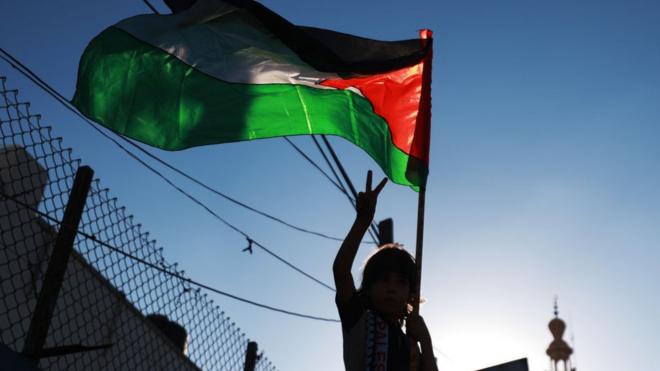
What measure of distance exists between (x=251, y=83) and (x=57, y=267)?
1682 millimetres

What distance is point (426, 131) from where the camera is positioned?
479cm

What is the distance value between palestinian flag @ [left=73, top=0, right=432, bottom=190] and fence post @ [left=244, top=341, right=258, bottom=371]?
6.81 ft

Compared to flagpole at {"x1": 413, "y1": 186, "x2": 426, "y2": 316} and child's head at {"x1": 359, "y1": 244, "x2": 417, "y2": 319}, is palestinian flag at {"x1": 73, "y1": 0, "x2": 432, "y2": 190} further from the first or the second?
child's head at {"x1": 359, "y1": 244, "x2": 417, "y2": 319}

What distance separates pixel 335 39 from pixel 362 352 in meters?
2.51

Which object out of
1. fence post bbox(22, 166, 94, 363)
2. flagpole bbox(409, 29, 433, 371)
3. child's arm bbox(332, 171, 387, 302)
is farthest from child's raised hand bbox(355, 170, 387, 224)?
fence post bbox(22, 166, 94, 363)

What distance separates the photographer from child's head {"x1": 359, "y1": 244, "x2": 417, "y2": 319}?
3.36m

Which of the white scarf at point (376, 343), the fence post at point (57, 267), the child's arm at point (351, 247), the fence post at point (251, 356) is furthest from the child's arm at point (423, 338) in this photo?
the fence post at point (251, 356)

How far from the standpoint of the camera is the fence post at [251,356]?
232 inches

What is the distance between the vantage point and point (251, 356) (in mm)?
5914

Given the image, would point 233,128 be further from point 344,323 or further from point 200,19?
point 344,323

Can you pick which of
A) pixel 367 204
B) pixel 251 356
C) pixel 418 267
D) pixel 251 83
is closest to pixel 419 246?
pixel 418 267

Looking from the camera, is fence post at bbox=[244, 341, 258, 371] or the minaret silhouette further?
the minaret silhouette

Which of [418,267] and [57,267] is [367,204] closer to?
[418,267]

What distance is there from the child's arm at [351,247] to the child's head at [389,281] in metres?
0.18
